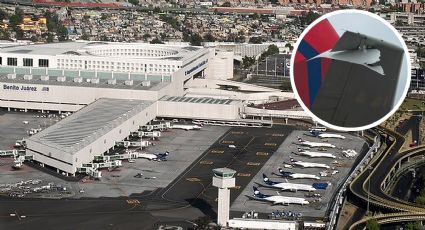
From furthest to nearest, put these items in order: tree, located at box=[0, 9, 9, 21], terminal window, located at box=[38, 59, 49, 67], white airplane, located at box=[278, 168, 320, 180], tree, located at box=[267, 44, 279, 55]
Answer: tree, located at box=[0, 9, 9, 21]
tree, located at box=[267, 44, 279, 55]
terminal window, located at box=[38, 59, 49, 67]
white airplane, located at box=[278, 168, 320, 180]

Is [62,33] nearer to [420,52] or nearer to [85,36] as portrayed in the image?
[85,36]

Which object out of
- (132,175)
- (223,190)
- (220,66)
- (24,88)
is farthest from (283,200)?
(220,66)

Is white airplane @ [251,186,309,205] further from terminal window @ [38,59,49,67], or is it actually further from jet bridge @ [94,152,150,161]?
terminal window @ [38,59,49,67]

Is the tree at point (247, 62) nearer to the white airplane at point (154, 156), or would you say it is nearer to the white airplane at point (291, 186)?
the white airplane at point (154, 156)

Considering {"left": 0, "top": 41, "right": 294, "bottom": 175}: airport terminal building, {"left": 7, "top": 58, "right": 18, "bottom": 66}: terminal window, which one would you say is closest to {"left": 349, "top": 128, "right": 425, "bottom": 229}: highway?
{"left": 0, "top": 41, "right": 294, "bottom": 175}: airport terminal building

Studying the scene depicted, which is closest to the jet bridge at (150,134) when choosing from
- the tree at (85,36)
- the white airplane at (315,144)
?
the white airplane at (315,144)

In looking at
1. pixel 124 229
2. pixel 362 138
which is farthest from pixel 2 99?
pixel 124 229
